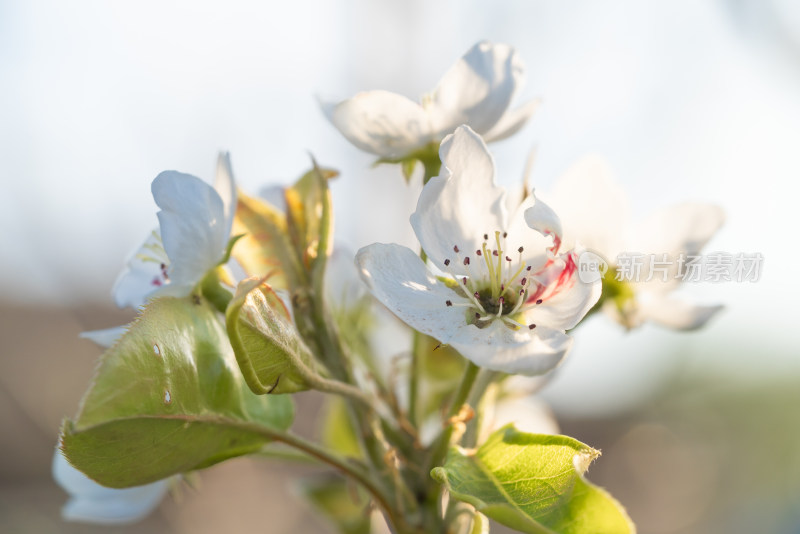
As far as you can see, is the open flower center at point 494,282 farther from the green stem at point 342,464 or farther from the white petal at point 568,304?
the green stem at point 342,464

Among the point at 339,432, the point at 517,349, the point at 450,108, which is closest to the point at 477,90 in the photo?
the point at 450,108

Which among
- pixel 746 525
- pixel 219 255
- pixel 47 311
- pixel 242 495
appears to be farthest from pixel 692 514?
pixel 219 255

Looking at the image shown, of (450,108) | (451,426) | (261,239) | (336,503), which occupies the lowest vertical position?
(336,503)

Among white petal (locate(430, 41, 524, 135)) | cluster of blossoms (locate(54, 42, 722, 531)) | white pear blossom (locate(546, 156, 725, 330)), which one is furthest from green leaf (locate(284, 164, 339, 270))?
white pear blossom (locate(546, 156, 725, 330))

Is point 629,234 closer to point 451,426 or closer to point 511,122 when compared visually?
point 511,122

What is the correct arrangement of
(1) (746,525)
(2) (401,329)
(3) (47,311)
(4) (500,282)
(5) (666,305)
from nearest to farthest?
(4) (500,282)
(5) (666,305)
(2) (401,329)
(3) (47,311)
(1) (746,525)

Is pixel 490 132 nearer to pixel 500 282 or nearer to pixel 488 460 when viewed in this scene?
pixel 500 282

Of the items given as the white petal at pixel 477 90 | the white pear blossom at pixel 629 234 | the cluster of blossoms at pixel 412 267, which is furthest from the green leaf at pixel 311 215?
the white pear blossom at pixel 629 234
